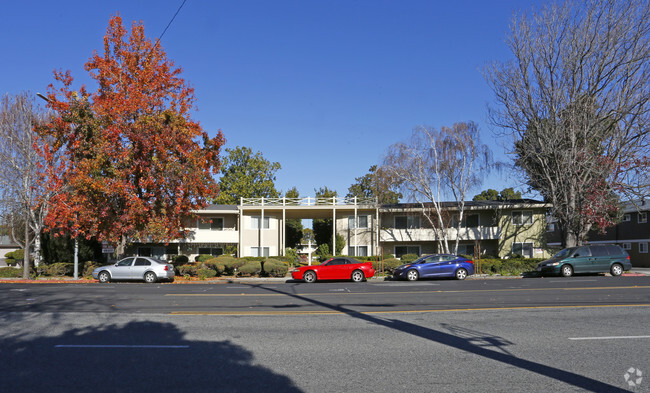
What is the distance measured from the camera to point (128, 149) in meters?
26.8

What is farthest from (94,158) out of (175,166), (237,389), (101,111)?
(237,389)

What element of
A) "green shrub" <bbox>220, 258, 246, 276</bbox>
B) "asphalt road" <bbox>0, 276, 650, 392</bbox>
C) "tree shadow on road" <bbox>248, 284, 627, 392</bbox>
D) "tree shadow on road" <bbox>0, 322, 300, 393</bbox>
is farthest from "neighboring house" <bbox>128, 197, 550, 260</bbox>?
"tree shadow on road" <bbox>0, 322, 300, 393</bbox>

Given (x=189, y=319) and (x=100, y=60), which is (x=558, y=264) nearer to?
(x=189, y=319)

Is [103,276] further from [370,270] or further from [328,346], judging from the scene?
[328,346]

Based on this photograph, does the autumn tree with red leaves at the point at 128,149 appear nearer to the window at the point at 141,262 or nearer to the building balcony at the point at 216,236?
the window at the point at 141,262

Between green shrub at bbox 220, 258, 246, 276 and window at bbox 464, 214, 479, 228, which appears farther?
window at bbox 464, 214, 479, 228

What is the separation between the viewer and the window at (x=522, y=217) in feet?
138

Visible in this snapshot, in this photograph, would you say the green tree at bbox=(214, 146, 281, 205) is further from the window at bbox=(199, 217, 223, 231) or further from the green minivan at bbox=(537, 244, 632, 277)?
the green minivan at bbox=(537, 244, 632, 277)

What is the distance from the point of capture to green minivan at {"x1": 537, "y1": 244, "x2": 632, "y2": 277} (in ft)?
84.1

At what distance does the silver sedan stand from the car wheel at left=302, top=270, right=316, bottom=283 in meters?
7.37

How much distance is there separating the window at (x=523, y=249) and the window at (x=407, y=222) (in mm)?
8423

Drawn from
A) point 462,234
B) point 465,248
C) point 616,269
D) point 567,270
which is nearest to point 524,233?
point 465,248

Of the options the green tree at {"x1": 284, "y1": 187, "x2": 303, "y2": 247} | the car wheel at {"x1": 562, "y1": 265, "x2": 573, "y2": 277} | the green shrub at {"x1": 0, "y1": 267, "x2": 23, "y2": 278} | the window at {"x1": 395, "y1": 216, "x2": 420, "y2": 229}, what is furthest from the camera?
the green tree at {"x1": 284, "y1": 187, "x2": 303, "y2": 247}

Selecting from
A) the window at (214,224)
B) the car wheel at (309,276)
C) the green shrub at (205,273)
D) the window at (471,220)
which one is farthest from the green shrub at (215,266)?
the window at (471,220)
